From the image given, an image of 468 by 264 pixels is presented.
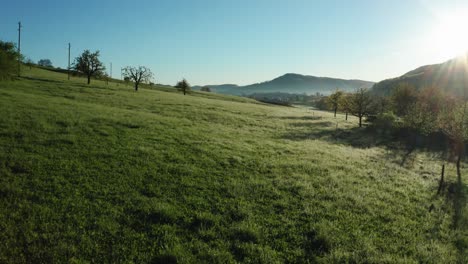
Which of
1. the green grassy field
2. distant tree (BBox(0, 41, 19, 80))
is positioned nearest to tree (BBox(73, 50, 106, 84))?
distant tree (BBox(0, 41, 19, 80))

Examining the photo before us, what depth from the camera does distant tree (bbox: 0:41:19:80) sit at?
143 feet

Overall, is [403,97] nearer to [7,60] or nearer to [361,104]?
[361,104]

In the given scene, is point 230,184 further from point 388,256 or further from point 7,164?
point 7,164

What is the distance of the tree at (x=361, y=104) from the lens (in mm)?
63844

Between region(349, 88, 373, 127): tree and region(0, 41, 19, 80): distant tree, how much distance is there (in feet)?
240

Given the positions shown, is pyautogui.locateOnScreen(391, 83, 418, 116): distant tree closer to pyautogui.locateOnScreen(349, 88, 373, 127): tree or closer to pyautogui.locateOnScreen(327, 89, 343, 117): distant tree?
pyautogui.locateOnScreen(327, 89, 343, 117): distant tree

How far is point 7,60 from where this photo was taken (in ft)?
147

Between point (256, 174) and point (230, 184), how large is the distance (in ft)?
9.08

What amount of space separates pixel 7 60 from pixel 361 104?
7434 cm

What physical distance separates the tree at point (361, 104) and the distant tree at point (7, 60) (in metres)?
73.2

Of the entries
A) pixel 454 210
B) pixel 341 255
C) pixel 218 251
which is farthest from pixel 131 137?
pixel 454 210

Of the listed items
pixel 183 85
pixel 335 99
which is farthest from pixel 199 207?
pixel 183 85

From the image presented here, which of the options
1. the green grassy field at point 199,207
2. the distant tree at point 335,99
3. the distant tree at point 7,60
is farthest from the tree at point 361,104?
the distant tree at point 7,60

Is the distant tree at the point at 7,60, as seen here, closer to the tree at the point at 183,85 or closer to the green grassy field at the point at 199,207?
the green grassy field at the point at 199,207
